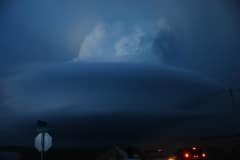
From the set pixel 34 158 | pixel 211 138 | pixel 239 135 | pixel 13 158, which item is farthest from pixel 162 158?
pixel 239 135

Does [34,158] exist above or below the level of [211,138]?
below

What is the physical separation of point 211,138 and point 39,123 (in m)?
92.7

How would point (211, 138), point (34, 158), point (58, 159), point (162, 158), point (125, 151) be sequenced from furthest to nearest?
point (211, 138) < point (58, 159) < point (34, 158) < point (162, 158) < point (125, 151)

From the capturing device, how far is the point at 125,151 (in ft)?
114

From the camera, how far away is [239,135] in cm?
11512

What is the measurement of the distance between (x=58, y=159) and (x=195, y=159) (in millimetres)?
28330

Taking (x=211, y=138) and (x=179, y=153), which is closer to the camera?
(x=179, y=153)

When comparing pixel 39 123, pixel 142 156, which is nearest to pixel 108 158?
pixel 142 156

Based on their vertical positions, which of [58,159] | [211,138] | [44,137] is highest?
[211,138]

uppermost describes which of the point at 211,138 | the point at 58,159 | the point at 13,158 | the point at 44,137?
the point at 211,138

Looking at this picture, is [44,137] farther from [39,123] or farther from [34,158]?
[34,158]

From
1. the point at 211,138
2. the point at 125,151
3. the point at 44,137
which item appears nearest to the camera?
the point at 44,137

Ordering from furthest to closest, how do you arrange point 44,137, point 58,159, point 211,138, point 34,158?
point 211,138 → point 58,159 → point 34,158 → point 44,137

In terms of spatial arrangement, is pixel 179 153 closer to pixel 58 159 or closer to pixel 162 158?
pixel 162 158
